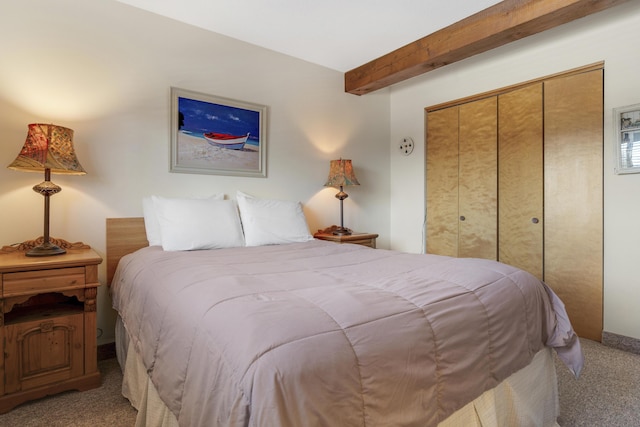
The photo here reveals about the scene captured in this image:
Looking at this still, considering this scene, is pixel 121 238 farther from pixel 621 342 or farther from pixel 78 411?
pixel 621 342

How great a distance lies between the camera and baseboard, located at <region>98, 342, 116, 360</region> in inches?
87.7

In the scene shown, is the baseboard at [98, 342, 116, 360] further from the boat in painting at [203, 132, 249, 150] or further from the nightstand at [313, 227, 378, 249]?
the nightstand at [313, 227, 378, 249]

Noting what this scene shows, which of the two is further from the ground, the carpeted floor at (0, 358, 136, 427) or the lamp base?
the lamp base

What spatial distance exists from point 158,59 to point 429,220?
2976 mm

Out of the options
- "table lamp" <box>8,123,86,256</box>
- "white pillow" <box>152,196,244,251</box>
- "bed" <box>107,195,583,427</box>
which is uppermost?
"table lamp" <box>8,123,86,256</box>

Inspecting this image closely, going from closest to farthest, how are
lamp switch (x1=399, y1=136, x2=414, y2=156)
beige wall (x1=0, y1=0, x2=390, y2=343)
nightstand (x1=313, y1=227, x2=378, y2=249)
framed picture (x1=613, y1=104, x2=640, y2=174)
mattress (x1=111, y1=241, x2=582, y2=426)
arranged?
mattress (x1=111, y1=241, x2=582, y2=426)
beige wall (x1=0, y1=0, x2=390, y2=343)
framed picture (x1=613, y1=104, x2=640, y2=174)
nightstand (x1=313, y1=227, x2=378, y2=249)
lamp switch (x1=399, y1=136, x2=414, y2=156)

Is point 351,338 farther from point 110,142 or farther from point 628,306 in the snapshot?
point 628,306

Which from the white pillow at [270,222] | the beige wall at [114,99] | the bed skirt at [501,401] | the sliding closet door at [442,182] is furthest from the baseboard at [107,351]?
the sliding closet door at [442,182]

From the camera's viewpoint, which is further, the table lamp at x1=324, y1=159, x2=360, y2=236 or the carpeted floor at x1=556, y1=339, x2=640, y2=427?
the table lamp at x1=324, y1=159, x2=360, y2=236

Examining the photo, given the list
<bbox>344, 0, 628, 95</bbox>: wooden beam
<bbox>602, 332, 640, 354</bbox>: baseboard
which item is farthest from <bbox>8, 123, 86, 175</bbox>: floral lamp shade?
<bbox>602, 332, 640, 354</bbox>: baseboard

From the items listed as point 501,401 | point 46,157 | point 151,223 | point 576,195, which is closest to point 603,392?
point 501,401

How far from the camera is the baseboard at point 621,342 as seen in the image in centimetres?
240

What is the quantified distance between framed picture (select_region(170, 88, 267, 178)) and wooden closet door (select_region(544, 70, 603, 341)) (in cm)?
247

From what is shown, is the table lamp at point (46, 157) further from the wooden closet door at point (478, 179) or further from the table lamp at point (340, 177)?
the wooden closet door at point (478, 179)
